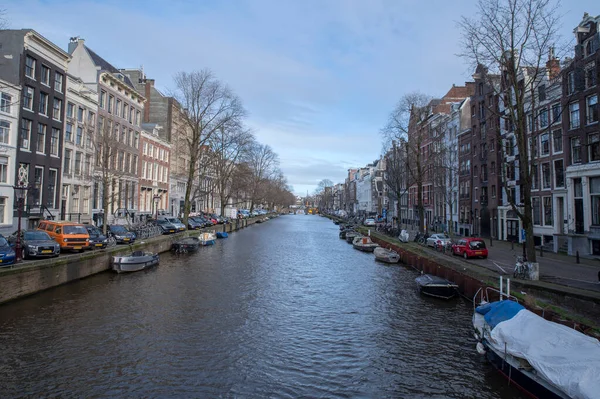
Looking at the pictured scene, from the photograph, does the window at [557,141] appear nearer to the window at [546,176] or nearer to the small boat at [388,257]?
the window at [546,176]

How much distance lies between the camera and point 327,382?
11.5 m

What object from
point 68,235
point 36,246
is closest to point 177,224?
point 68,235

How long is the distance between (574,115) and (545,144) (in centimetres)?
564

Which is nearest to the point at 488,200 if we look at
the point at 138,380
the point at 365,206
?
the point at 138,380

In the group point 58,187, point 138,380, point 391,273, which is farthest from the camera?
point 58,187

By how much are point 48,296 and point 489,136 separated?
4781 cm

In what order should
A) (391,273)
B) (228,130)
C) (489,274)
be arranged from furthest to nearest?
(228,130)
(391,273)
(489,274)

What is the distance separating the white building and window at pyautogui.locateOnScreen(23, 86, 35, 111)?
1.00 m

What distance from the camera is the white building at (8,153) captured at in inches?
1307

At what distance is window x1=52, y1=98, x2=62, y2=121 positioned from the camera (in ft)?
131

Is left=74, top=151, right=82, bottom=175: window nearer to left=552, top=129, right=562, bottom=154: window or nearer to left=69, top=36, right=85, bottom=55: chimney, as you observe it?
left=69, top=36, right=85, bottom=55: chimney


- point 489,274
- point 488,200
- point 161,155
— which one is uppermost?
point 161,155

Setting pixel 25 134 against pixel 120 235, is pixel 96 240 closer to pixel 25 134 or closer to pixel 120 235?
pixel 120 235

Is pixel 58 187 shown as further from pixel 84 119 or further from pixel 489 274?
pixel 489 274
